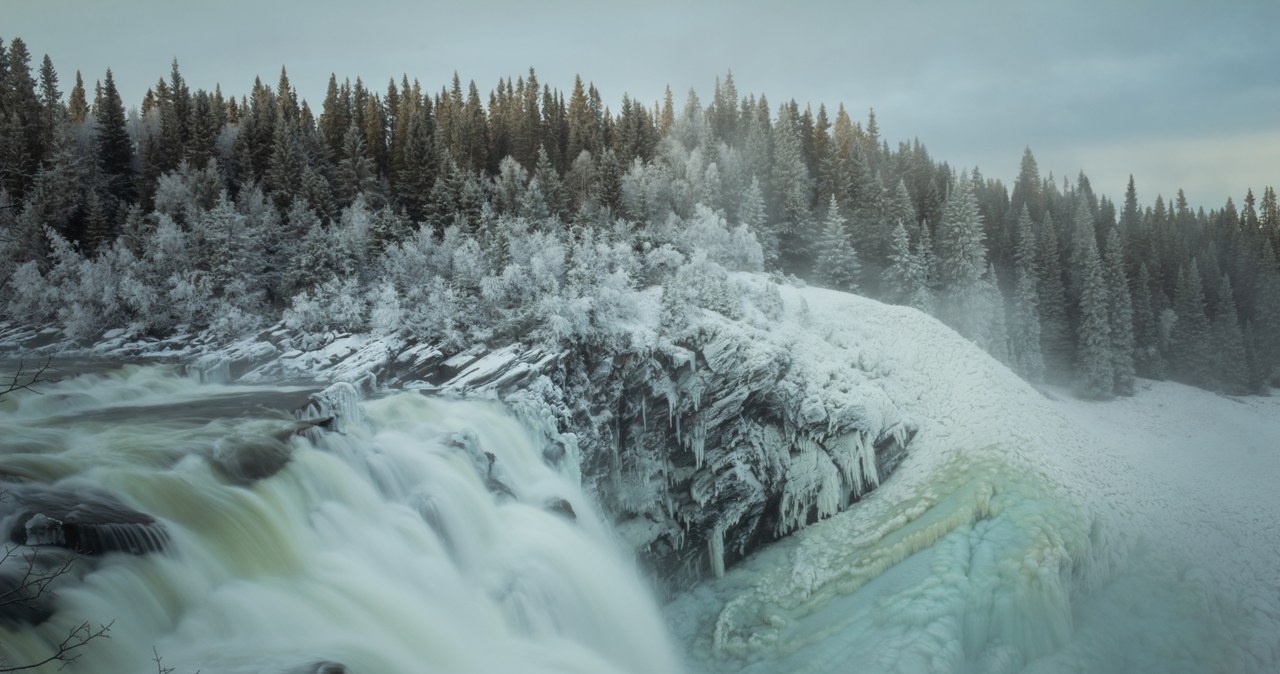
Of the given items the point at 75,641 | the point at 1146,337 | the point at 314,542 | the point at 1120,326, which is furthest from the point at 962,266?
the point at 75,641

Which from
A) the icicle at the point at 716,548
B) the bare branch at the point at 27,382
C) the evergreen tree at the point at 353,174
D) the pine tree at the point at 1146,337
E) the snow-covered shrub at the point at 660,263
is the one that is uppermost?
the evergreen tree at the point at 353,174

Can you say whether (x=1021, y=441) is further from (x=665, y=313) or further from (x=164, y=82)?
(x=164, y=82)

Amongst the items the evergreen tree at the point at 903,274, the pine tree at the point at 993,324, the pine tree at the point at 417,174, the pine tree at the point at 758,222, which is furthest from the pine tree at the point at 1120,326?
the pine tree at the point at 417,174

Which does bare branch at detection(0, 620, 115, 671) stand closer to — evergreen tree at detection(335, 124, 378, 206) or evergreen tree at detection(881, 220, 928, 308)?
evergreen tree at detection(335, 124, 378, 206)

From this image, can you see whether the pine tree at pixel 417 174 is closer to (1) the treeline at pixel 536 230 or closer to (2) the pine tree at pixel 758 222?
(1) the treeline at pixel 536 230

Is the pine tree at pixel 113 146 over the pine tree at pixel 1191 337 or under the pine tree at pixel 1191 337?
over

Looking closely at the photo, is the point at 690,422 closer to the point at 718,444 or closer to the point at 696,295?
the point at 718,444

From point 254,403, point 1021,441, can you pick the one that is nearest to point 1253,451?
point 1021,441

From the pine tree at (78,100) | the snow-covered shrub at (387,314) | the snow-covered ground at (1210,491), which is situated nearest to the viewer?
the snow-covered ground at (1210,491)
